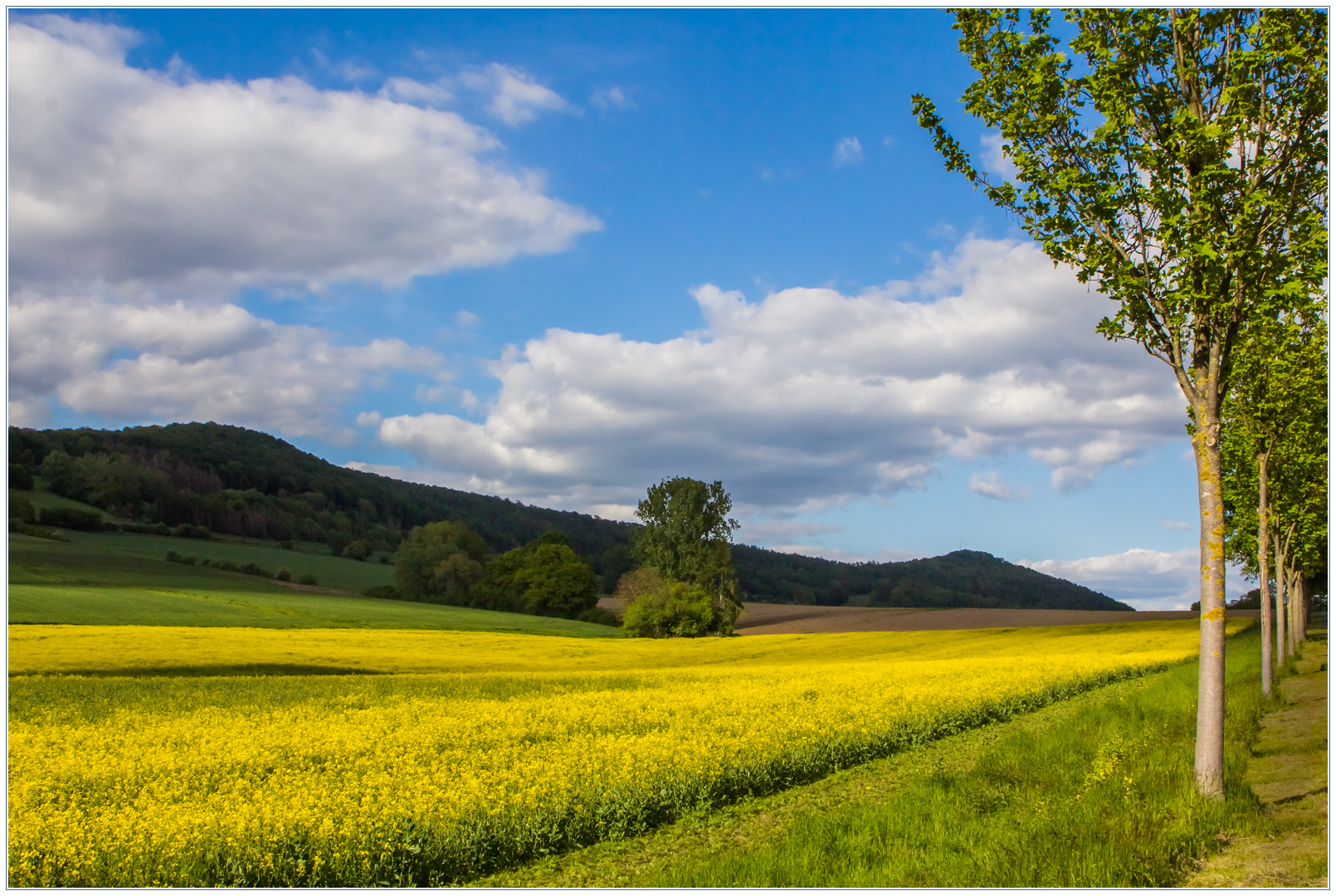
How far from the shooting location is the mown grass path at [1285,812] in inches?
289

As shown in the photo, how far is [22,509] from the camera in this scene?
88.1 m

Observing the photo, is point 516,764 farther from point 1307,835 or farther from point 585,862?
point 1307,835

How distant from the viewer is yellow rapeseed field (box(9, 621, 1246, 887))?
835cm

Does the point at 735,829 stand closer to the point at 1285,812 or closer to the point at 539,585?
the point at 1285,812

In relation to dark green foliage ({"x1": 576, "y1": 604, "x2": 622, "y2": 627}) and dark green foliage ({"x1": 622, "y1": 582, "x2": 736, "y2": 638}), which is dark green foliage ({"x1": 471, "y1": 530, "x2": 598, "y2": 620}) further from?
dark green foliage ({"x1": 622, "y1": 582, "x2": 736, "y2": 638})

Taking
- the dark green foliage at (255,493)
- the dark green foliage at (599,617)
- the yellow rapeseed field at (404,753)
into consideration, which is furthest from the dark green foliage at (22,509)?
the yellow rapeseed field at (404,753)

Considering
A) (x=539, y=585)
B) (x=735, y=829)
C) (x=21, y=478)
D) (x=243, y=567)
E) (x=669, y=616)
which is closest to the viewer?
(x=735, y=829)

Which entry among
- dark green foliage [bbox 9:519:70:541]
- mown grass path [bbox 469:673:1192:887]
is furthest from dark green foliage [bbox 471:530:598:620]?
mown grass path [bbox 469:673:1192:887]

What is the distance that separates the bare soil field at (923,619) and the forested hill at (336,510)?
51.2 ft

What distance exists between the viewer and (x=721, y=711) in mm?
17469

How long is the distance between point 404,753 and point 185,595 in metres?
64.4

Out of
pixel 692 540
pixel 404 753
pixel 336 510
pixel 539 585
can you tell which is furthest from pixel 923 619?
pixel 336 510

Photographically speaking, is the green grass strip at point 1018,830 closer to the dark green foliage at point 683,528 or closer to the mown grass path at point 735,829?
the mown grass path at point 735,829

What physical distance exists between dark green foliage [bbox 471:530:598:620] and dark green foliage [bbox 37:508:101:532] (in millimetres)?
48162
